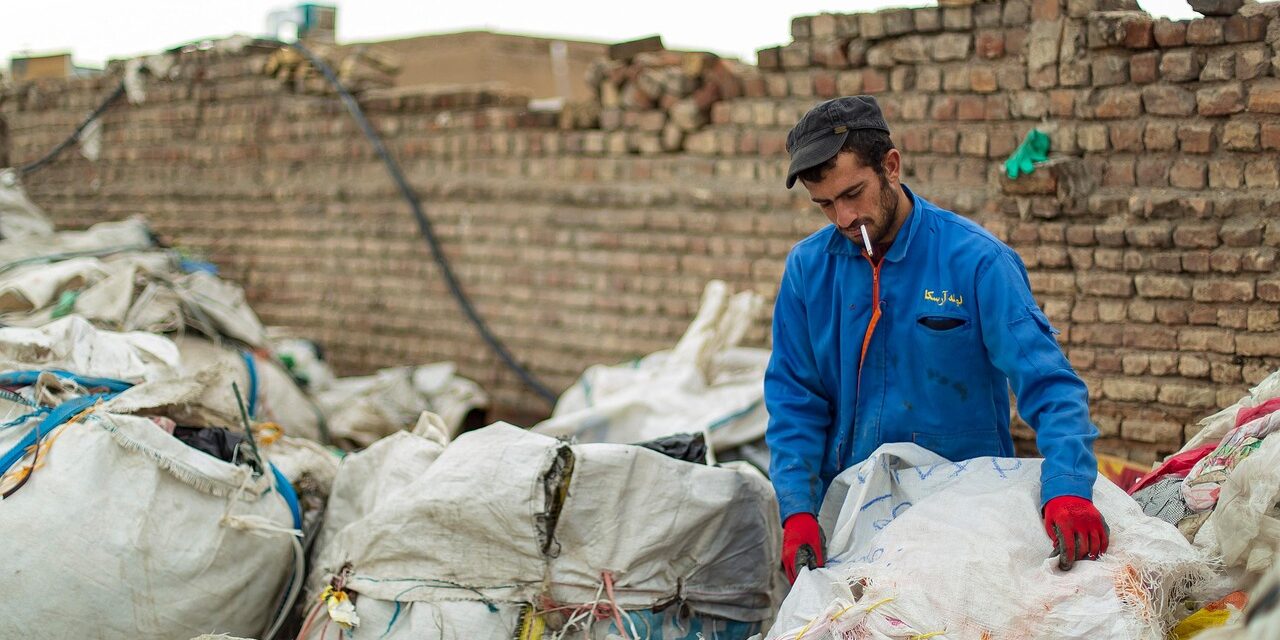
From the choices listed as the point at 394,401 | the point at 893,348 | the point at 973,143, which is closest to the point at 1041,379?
the point at 893,348

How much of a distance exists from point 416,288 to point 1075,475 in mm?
4544

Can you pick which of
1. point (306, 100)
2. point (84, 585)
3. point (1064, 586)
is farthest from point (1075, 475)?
point (306, 100)

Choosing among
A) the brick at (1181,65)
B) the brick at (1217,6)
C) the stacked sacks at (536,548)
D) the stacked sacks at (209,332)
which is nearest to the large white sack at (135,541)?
the stacked sacks at (536,548)

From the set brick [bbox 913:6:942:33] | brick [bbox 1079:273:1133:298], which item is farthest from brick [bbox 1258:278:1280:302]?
brick [bbox 913:6:942:33]

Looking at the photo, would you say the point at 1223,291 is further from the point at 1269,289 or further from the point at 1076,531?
the point at 1076,531

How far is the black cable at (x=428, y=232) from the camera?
19.0ft

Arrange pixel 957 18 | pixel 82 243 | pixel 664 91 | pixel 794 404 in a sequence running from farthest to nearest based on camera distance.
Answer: pixel 82 243 < pixel 664 91 < pixel 957 18 < pixel 794 404

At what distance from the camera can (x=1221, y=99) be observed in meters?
3.64

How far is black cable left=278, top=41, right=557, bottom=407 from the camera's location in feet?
19.0

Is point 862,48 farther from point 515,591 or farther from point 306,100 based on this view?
point 306,100

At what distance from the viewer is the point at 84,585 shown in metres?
2.72

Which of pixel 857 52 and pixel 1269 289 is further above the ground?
pixel 857 52

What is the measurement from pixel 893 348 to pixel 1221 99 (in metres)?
1.89

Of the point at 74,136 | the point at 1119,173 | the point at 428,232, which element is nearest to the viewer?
the point at 1119,173
